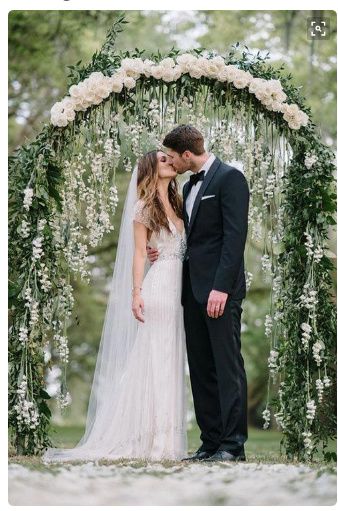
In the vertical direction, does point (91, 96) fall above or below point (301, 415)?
above

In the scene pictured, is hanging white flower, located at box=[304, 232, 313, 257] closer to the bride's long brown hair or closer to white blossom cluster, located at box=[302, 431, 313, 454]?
the bride's long brown hair

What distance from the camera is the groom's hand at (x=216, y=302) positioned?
513 cm

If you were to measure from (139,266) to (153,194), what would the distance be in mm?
488

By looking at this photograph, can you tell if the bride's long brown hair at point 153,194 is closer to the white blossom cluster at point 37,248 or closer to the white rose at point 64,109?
the white rose at point 64,109

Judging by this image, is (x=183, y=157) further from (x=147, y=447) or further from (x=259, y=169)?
(x=147, y=447)

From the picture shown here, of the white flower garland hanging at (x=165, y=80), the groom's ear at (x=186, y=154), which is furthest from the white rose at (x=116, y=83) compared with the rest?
the groom's ear at (x=186, y=154)

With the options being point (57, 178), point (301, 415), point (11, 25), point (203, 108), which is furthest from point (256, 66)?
point (11, 25)

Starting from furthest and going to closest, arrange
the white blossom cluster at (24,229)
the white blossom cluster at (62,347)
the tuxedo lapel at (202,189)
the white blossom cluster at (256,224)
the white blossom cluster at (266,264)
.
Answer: the white blossom cluster at (256,224)
the white blossom cluster at (266,264)
the white blossom cluster at (62,347)
the white blossom cluster at (24,229)
the tuxedo lapel at (202,189)

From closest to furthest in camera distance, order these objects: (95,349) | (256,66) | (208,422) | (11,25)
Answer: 1. (208,422)
2. (256,66)
3. (11,25)
4. (95,349)

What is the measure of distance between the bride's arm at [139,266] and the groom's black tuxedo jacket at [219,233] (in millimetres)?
336

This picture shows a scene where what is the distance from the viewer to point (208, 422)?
17.8ft

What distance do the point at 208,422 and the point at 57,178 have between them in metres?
1.89

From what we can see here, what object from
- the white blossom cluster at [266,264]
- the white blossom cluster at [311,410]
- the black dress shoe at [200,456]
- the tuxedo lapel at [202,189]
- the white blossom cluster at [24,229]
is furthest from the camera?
the white blossom cluster at [266,264]

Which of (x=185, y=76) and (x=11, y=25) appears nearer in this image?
(x=185, y=76)
